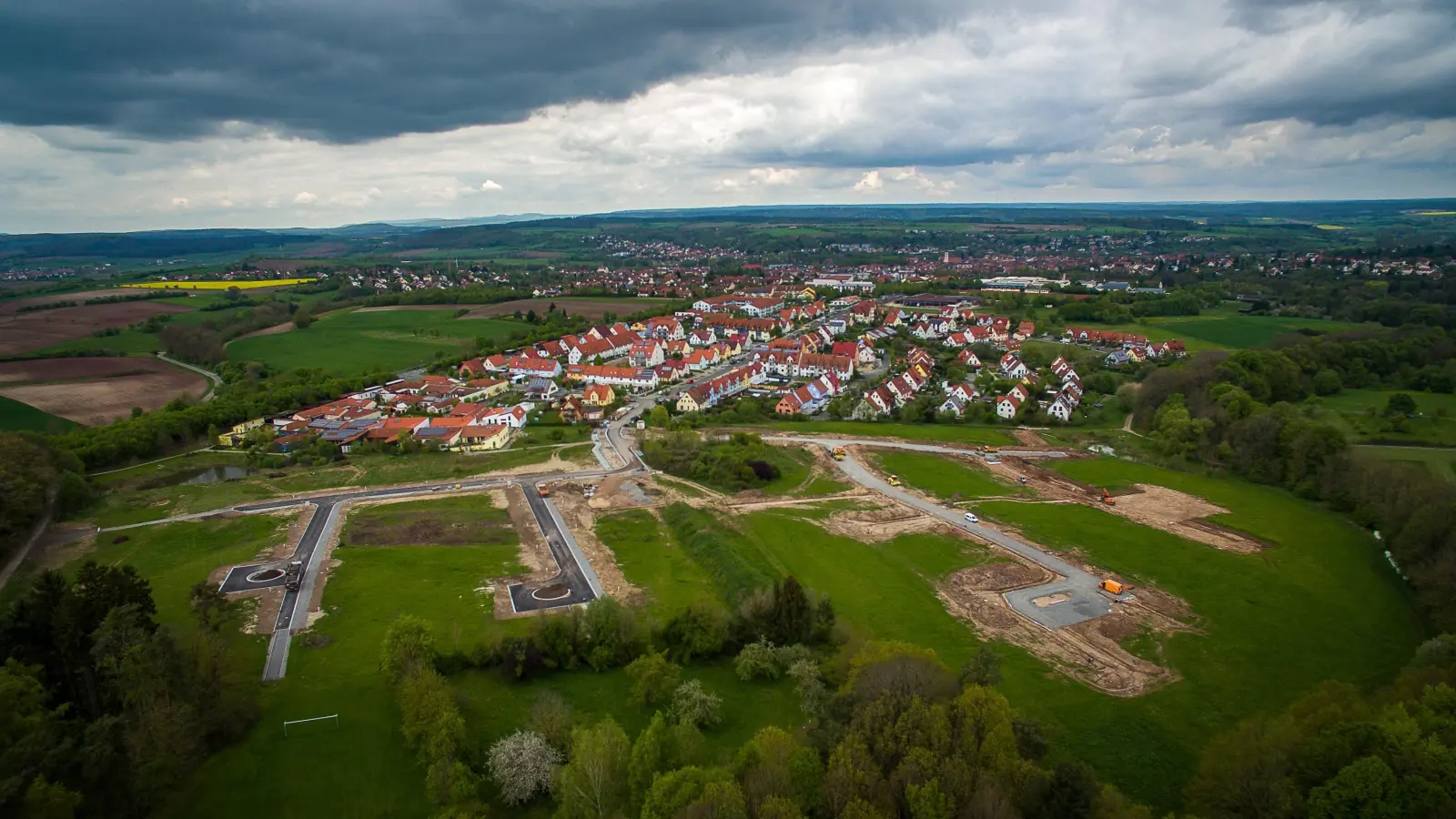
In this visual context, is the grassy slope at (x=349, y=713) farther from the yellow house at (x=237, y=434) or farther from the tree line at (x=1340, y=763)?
the yellow house at (x=237, y=434)

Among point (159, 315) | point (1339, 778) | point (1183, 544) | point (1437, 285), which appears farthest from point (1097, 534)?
point (159, 315)

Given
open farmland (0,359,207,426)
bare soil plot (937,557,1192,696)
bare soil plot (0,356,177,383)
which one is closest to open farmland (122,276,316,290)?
bare soil plot (0,356,177,383)

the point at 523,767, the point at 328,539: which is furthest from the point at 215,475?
the point at 523,767

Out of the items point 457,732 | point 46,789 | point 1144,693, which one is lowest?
point 1144,693

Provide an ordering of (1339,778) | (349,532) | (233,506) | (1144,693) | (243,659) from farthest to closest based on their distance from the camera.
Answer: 1. (233,506)
2. (349,532)
3. (243,659)
4. (1144,693)
5. (1339,778)

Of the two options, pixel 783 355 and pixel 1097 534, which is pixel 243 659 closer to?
pixel 1097 534

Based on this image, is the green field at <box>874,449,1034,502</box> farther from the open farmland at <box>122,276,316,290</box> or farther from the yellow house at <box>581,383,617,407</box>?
the open farmland at <box>122,276,316,290</box>
